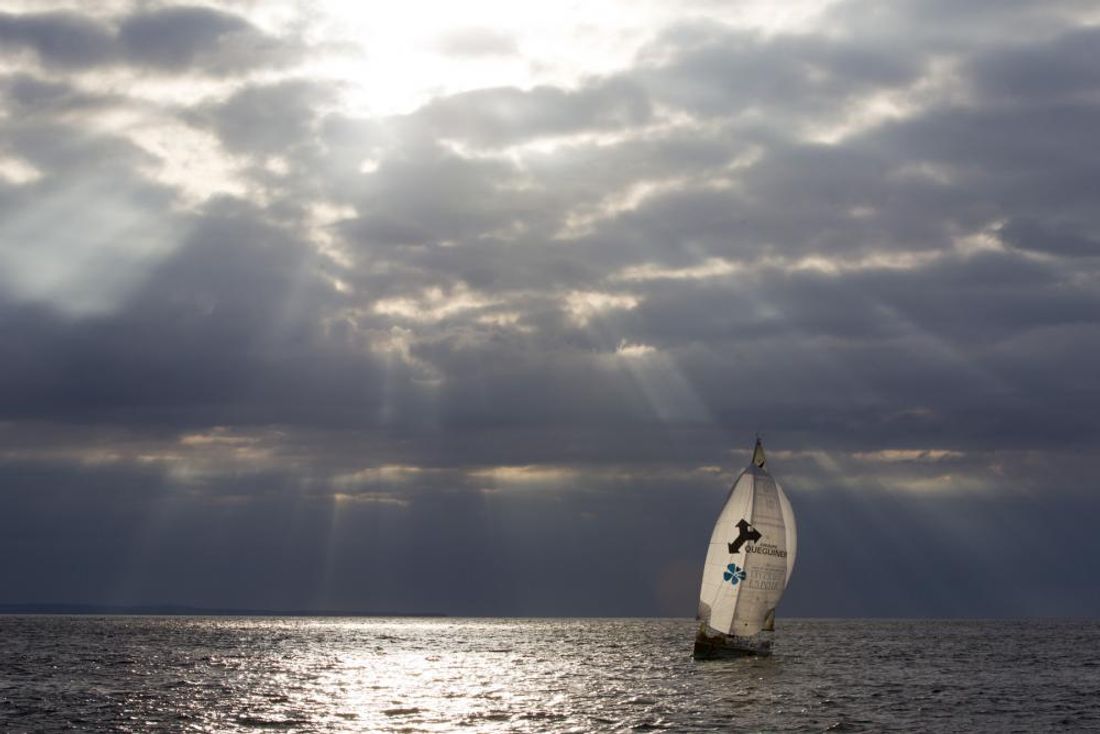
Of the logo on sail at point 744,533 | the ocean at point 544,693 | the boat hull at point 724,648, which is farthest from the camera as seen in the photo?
the boat hull at point 724,648

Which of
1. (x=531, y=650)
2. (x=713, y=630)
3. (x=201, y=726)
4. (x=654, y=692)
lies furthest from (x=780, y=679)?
(x=531, y=650)

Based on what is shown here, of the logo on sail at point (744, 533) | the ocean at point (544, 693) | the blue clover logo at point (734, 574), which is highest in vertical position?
the logo on sail at point (744, 533)

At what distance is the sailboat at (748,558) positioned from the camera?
90125 mm

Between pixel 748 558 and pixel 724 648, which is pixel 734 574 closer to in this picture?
pixel 748 558

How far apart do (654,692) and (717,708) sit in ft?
38.9

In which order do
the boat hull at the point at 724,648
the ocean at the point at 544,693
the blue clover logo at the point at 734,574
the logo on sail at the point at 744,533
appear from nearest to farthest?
the ocean at the point at 544,693, the logo on sail at the point at 744,533, the blue clover logo at the point at 734,574, the boat hull at the point at 724,648

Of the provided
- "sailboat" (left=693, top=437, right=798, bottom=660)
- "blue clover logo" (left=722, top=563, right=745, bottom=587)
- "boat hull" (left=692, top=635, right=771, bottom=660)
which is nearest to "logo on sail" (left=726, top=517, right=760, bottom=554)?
"sailboat" (left=693, top=437, right=798, bottom=660)

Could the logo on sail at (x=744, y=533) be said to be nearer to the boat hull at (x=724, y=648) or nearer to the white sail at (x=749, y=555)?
the white sail at (x=749, y=555)

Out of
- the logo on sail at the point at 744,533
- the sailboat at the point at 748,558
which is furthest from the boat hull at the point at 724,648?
the logo on sail at the point at 744,533

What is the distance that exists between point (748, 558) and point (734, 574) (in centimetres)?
165

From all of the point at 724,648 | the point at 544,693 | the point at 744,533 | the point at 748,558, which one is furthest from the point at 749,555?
the point at 544,693

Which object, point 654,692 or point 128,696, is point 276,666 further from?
point 654,692

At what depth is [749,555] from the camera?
9044 centimetres

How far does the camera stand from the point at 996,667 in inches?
4380
